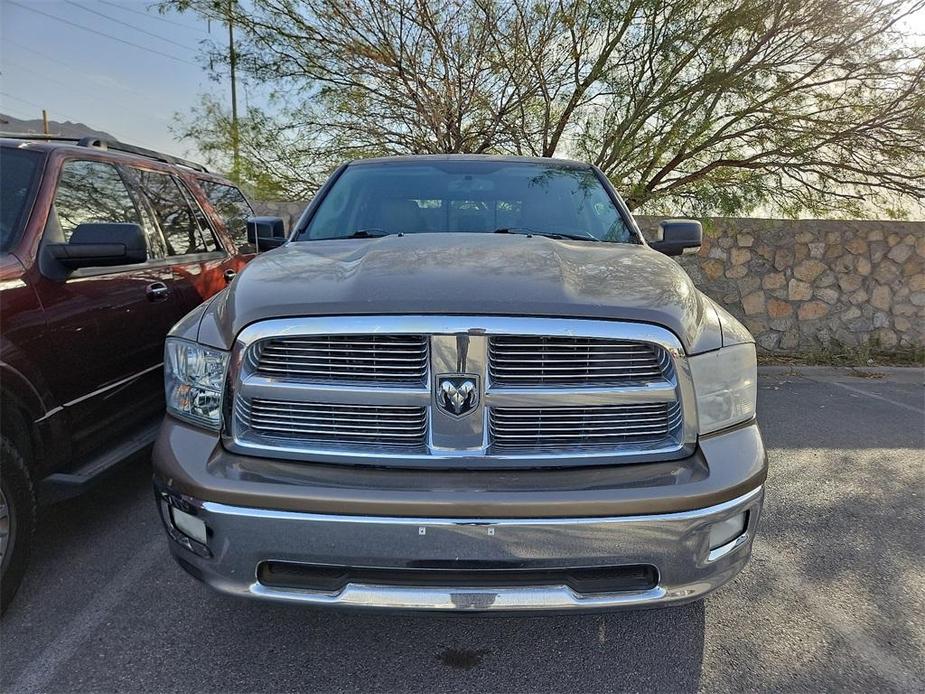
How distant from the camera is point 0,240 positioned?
2.59 metres

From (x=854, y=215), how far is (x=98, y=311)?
7510mm

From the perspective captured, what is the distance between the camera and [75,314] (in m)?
2.78

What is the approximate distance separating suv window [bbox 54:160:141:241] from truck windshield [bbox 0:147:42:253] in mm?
116

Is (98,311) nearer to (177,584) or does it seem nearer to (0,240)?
(0,240)

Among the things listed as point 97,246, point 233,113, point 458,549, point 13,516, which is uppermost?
point 233,113

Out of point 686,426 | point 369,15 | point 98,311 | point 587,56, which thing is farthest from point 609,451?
point 369,15

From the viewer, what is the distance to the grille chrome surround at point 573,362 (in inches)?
73.7

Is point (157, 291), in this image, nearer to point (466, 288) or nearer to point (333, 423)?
point (333, 423)

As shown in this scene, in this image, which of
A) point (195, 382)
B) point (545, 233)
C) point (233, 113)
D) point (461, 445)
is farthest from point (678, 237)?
point (233, 113)

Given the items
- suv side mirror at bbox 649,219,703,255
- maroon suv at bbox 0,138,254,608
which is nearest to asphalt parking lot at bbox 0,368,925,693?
maroon suv at bbox 0,138,254,608

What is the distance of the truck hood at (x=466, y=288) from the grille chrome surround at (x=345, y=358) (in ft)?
0.28

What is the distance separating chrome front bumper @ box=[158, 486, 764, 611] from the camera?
5.76ft

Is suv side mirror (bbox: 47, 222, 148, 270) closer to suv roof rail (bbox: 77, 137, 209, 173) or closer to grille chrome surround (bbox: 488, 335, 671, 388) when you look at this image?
suv roof rail (bbox: 77, 137, 209, 173)

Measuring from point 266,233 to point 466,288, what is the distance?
2001mm
